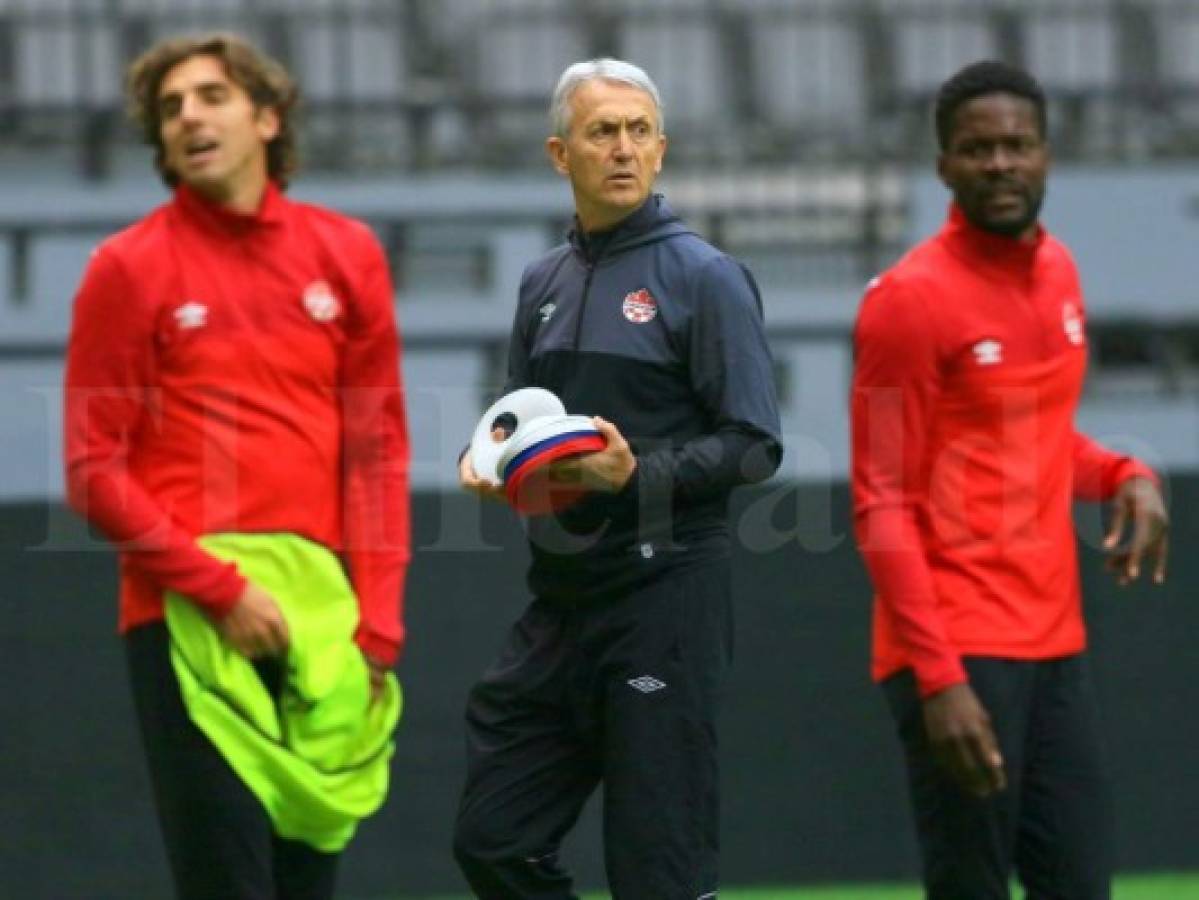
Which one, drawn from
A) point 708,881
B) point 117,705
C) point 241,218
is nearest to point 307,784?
→ point 708,881

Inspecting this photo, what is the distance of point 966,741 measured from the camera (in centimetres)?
486

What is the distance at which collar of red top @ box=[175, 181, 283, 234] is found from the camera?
4.70 metres

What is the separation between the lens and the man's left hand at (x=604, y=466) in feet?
14.3

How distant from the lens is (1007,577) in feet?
16.5

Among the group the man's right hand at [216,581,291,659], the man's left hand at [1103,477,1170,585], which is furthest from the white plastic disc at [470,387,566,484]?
the man's left hand at [1103,477,1170,585]

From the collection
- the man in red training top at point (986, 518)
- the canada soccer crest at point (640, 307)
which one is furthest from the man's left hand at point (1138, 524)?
the canada soccer crest at point (640, 307)

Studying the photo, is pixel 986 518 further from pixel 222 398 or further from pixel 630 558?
pixel 222 398

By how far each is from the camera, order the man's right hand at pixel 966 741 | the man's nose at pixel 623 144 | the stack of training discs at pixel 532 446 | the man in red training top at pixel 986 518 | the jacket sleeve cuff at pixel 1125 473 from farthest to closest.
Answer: the jacket sleeve cuff at pixel 1125 473 < the man in red training top at pixel 986 518 < the man's right hand at pixel 966 741 < the man's nose at pixel 623 144 < the stack of training discs at pixel 532 446

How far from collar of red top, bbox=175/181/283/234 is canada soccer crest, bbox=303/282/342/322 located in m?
0.15

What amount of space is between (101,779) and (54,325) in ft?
14.5

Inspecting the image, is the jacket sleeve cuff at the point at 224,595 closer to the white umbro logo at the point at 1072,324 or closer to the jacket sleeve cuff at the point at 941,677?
the jacket sleeve cuff at the point at 941,677

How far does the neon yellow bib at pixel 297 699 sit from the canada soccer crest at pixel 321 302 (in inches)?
15.9

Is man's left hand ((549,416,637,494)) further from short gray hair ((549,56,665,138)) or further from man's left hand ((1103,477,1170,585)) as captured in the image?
man's left hand ((1103,477,1170,585))

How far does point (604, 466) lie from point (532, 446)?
0.41 feet
